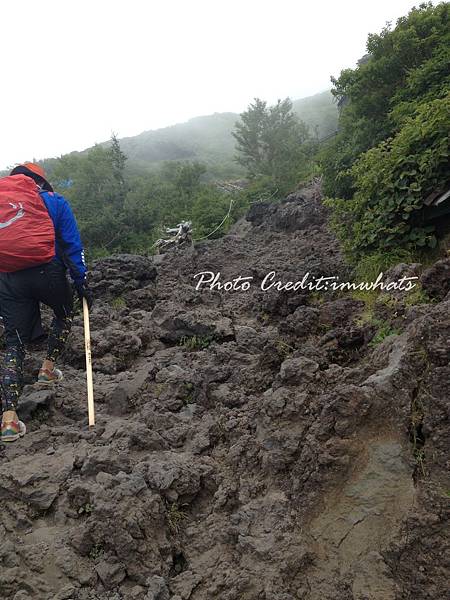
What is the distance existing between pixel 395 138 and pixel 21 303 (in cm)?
462

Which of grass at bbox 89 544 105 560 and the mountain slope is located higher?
the mountain slope

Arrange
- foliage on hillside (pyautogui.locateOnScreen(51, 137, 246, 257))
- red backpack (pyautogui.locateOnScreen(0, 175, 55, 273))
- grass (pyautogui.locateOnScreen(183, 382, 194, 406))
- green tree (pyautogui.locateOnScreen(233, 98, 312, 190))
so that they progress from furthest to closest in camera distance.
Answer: green tree (pyautogui.locateOnScreen(233, 98, 312, 190))
foliage on hillside (pyautogui.locateOnScreen(51, 137, 246, 257))
grass (pyautogui.locateOnScreen(183, 382, 194, 406))
red backpack (pyautogui.locateOnScreen(0, 175, 55, 273))

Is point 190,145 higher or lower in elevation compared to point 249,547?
higher

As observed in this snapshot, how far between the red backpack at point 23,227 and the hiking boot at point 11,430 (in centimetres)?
108

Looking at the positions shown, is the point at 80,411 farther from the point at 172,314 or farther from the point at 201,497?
the point at 172,314

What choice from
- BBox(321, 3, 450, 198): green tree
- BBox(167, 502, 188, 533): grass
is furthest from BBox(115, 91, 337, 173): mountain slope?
BBox(167, 502, 188, 533): grass

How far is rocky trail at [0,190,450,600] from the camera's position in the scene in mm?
1904

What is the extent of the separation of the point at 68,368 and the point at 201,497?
252 cm

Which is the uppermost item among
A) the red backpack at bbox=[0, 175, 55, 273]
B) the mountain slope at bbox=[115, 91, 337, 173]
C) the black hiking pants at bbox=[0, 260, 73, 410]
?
the mountain slope at bbox=[115, 91, 337, 173]

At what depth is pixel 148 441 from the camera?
2834 mm

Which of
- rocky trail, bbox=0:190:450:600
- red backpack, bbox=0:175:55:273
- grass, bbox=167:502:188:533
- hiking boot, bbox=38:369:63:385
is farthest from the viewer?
hiking boot, bbox=38:369:63:385

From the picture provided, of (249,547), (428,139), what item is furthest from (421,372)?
(428,139)

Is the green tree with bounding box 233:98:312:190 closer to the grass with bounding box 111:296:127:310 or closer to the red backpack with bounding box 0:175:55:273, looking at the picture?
the grass with bounding box 111:296:127:310

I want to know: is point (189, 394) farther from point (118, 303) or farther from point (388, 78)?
point (388, 78)
